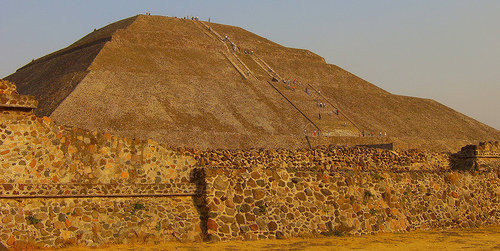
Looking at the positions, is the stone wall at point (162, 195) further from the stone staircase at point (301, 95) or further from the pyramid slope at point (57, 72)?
the stone staircase at point (301, 95)

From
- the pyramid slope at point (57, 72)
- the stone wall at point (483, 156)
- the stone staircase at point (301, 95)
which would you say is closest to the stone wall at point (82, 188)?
the stone wall at point (483, 156)

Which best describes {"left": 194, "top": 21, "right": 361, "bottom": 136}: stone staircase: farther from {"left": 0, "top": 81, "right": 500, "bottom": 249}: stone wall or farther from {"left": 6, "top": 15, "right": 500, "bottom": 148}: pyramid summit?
{"left": 0, "top": 81, "right": 500, "bottom": 249}: stone wall

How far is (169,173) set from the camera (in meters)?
17.3

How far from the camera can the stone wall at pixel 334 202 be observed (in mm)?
16766

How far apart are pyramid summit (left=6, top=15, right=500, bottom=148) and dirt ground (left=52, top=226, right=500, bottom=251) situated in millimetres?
23019

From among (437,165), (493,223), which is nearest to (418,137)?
(437,165)

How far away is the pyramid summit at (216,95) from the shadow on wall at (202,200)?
2203 cm

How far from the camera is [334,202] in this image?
18.2m

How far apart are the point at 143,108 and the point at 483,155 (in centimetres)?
2564

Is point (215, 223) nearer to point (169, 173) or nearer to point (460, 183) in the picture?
point (169, 173)

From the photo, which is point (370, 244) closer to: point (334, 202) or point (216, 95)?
point (334, 202)

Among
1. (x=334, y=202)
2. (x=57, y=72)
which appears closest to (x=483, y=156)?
(x=334, y=202)

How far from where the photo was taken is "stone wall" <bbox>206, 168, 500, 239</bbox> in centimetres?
1677

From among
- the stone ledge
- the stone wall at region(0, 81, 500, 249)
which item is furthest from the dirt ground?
the stone ledge
